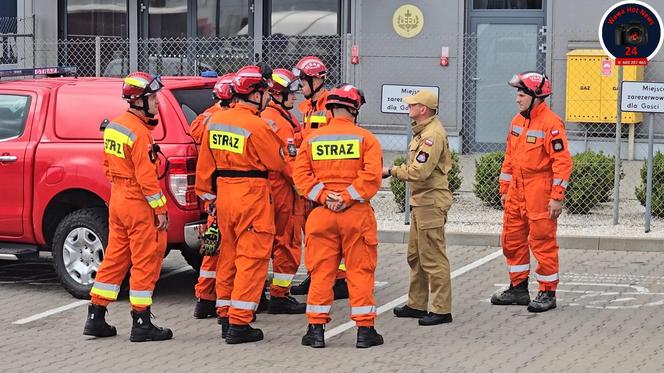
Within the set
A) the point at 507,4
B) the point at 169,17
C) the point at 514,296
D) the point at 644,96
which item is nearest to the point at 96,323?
the point at 514,296

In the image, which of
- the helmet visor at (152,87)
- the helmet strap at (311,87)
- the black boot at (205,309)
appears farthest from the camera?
the helmet strap at (311,87)

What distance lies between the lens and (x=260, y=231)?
928 centimetres

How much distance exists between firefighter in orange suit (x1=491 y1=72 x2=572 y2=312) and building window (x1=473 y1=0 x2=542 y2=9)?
1065 cm

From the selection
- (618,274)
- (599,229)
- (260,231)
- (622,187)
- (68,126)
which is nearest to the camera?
(260,231)

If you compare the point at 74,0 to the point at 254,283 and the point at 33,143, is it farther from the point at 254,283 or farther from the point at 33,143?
the point at 254,283

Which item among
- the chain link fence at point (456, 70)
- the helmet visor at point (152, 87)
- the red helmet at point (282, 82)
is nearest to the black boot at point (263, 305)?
the red helmet at point (282, 82)

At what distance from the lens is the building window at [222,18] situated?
22500mm

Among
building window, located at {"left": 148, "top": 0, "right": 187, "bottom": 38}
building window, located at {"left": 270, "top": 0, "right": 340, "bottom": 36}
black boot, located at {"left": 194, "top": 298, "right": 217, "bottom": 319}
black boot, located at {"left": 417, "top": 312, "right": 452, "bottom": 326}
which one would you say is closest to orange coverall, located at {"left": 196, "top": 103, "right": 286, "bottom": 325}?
black boot, located at {"left": 194, "top": 298, "right": 217, "bottom": 319}

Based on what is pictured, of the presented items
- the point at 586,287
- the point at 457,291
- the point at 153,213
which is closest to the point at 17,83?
the point at 153,213

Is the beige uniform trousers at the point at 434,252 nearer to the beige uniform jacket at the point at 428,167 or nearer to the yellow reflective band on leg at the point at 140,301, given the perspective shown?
the beige uniform jacket at the point at 428,167

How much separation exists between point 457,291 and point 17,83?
13.7 feet

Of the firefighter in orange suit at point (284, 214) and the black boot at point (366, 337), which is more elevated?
the firefighter in orange suit at point (284, 214)

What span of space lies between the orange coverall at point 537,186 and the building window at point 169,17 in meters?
13.1

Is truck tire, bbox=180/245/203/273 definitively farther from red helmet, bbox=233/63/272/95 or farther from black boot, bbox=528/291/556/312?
black boot, bbox=528/291/556/312
